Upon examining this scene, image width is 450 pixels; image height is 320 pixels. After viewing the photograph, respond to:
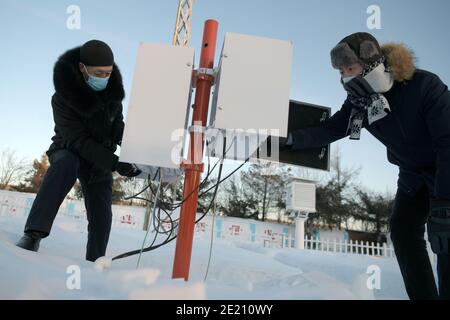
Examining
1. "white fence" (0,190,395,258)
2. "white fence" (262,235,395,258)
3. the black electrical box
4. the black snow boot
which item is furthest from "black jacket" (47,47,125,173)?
"white fence" (262,235,395,258)

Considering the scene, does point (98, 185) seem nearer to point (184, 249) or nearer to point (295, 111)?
point (184, 249)

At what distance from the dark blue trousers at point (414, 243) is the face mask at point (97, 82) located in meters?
1.72

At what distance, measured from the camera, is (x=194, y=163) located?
158 centimetres

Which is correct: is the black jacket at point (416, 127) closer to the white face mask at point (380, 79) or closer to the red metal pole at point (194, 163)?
the white face mask at point (380, 79)

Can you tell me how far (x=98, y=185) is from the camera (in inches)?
75.7


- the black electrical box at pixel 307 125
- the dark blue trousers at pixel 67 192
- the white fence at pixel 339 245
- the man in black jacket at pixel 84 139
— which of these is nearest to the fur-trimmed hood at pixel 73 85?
the man in black jacket at pixel 84 139

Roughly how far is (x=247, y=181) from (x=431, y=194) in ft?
58.5

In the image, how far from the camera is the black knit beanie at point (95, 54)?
66.1 inches

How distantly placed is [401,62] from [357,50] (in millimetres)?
201

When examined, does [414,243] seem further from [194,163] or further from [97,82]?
[97,82]

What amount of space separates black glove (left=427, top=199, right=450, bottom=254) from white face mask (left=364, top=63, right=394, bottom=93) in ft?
1.79

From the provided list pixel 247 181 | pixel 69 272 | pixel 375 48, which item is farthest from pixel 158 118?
pixel 247 181

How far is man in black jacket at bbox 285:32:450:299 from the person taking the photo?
129 cm
